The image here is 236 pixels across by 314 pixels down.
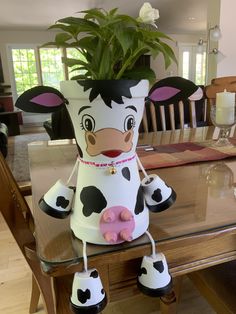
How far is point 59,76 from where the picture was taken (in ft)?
23.7

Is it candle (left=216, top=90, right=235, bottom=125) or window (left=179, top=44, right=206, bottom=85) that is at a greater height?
window (left=179, top=44, right=206, bottom=85)

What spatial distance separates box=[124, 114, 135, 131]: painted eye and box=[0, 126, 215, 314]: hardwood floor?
1092mm

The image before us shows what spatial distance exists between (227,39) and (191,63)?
4803 mm

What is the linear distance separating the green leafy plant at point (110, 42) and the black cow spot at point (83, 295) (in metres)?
0.34

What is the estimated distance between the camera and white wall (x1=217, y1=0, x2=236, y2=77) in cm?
330

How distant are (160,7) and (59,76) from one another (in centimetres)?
339

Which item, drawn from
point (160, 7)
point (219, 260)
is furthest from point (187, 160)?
point (160, 7)

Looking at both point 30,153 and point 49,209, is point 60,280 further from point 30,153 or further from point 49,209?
point 30,153

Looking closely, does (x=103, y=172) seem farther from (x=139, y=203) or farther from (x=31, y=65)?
(x=31, y=65)

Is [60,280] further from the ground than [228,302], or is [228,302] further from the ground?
[60,280]

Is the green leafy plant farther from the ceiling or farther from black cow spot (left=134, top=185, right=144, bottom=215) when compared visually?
the ceiling

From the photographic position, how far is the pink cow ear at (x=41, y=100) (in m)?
0.45

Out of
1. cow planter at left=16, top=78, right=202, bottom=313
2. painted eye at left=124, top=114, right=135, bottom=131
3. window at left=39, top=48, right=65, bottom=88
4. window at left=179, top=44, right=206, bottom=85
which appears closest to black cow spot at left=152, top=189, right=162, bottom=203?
cow planter at left=16, top=78, right=202, bottom=313

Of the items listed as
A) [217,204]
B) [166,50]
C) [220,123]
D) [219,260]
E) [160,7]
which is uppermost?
[160,7]
